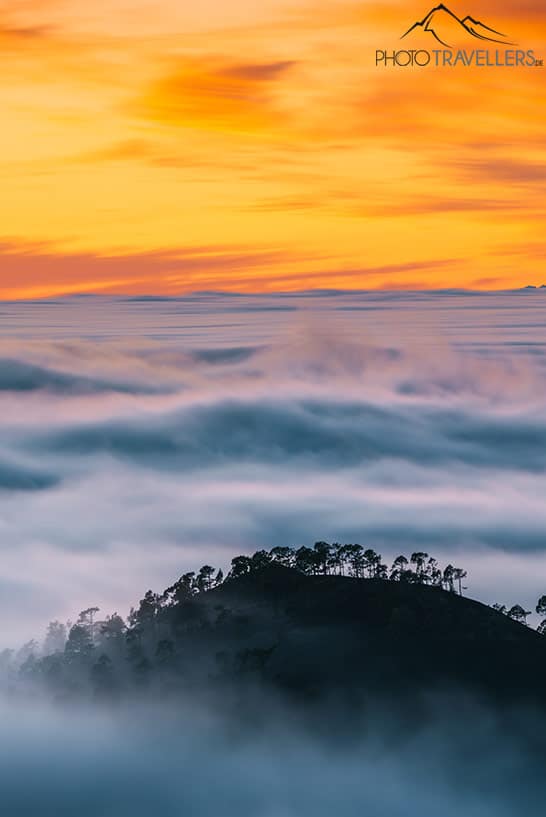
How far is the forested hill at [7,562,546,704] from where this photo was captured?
15950 centimetres

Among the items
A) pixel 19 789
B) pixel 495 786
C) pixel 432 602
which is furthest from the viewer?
pixel 19 789

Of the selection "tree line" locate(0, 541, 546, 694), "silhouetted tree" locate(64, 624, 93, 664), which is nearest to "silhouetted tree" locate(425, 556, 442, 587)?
"tree line" locate(0, 541, 546, 694)

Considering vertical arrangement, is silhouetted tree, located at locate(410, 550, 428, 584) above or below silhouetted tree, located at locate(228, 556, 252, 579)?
below

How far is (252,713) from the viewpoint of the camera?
161 m

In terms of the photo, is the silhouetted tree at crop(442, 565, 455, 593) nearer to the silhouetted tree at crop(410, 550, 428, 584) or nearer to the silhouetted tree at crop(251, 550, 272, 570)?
the silhouetted tree at crop(410, 550, 428, 584)

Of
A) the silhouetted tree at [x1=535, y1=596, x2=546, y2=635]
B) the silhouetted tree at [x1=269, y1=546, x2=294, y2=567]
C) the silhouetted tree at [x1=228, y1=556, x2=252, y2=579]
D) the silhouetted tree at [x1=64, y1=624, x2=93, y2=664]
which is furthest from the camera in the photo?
the silhouetted tree at [x1=228, y1=556, x2=252, y2=579]

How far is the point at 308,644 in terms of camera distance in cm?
16350

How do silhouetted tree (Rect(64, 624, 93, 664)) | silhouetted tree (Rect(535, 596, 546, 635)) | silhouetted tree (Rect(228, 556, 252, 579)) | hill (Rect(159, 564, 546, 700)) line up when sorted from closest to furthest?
hill (Rect(159, 564, 546, 700))
silhouetted tree (Rect(535, 596, 546, 635))
silhouetted tree (Rect(64, 624, 93, 664))
silhouetted tree (Rect(228, 556, 252, 579))

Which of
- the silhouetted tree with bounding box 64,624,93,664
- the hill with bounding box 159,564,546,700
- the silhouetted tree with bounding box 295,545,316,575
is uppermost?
the silhouetted tree with bounding box 295,545,316,575

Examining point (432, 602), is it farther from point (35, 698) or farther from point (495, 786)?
point (35, 698)

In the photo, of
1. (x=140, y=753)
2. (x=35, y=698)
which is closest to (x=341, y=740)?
(x=140, y=753)

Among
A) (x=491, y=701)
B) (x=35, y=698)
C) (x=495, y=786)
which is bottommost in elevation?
(x=495, y=786)

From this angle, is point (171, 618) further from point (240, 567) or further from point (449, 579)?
point (449, 579)

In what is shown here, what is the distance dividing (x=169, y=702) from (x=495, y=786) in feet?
146
